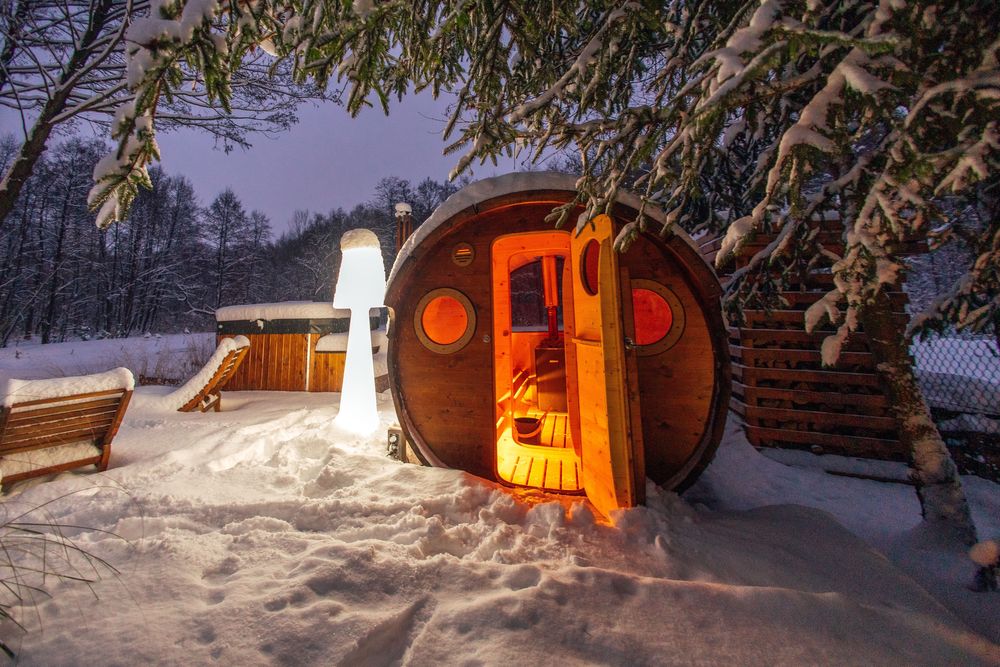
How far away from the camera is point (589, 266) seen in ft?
9.85

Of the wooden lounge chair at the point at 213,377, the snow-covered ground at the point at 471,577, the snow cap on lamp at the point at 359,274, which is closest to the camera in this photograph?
the snow-covered ground at the point at 471,577

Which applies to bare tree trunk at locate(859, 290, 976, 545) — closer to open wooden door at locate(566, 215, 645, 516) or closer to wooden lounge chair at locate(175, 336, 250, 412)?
open wooden door at locate(566, 215, 645, 516)

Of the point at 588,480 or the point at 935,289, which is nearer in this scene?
the point at 588,480

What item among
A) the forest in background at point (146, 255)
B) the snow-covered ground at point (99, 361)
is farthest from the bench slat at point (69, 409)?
the forest in background at point (146, 255)

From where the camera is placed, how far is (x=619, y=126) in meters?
1.86

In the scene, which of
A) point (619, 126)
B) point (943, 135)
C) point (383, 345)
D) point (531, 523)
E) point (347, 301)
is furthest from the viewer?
point (383, 345)

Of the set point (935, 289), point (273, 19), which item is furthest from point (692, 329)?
point (935, 289)

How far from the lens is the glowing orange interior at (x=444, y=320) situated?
3.31 metres

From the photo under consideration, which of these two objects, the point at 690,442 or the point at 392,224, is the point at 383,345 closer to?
the point at 690,442

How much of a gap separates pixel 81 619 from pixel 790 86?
3.44m

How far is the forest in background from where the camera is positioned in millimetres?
18859

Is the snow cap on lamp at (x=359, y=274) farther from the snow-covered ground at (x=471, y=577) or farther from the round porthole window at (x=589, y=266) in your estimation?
the round porthole window at (x=589, y=266)

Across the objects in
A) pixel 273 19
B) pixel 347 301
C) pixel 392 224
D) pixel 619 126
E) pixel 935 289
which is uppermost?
pixel 392 224

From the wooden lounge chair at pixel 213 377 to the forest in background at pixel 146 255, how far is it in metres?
17.0
